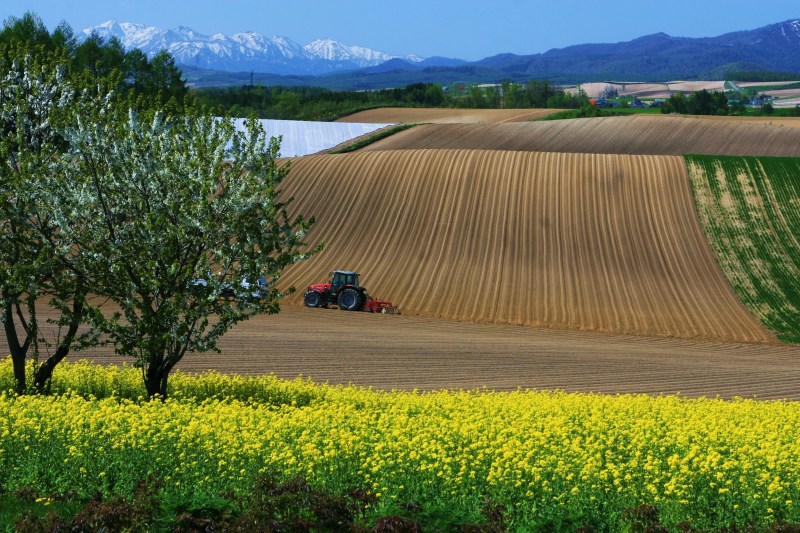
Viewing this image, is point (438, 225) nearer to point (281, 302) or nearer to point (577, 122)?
point (281, 302)

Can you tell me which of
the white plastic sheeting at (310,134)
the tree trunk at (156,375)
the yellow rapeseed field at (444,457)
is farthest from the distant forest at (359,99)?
the yellow rapeseed field at (444,457)

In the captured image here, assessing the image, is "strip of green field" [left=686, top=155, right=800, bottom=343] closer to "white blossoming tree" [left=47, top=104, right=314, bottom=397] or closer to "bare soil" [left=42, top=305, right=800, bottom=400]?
"bare soil" [left=42, top=305, right=800, bottom=400]

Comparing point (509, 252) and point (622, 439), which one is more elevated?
point (622, 439)

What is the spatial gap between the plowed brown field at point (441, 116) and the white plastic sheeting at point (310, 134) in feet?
73.3

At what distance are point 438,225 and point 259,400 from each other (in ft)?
109

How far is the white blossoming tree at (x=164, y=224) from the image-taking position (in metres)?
17.8

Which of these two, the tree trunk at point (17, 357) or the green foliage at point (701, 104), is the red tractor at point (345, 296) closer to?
the tree trunk at point (17, 357)

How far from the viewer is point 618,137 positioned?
3573 inches

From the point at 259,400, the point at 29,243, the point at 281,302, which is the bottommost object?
the point at 281,302

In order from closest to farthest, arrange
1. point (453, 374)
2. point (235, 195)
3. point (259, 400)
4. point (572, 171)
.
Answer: point (235, 195), point (259, 400), point (453, 374), point (572, 171)

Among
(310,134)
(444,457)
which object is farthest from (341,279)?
(310,134)

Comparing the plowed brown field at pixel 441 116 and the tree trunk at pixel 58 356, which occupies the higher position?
the tree trunk at pixel 58 356

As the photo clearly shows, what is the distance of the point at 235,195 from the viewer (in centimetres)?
1772

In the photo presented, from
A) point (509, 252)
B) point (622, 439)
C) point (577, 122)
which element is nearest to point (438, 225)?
point (509, 252)
